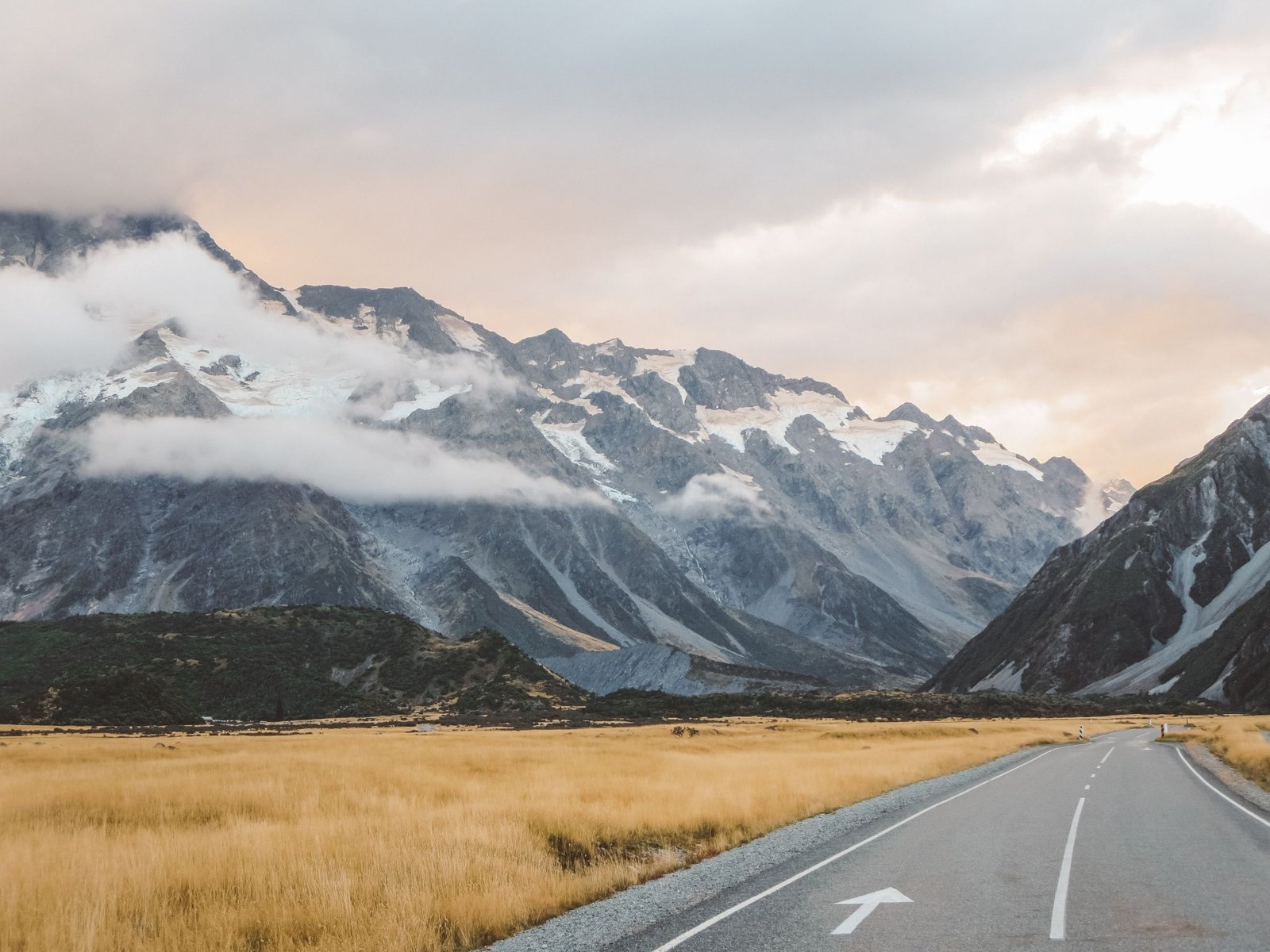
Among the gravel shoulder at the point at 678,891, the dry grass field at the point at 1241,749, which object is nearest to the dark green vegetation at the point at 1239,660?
the dry grass field at the point at 1241,749

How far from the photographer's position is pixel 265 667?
140 meters

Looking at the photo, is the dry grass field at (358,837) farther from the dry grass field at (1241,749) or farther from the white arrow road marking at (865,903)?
the dry grass field at (1241,749)

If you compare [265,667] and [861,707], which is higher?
[265,667]

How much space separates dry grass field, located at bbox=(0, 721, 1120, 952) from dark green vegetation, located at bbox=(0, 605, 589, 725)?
85101 mm

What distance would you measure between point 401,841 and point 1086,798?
19.7 metres

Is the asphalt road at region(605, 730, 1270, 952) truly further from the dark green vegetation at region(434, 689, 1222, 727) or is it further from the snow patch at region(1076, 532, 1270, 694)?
the snow patch at region(1076, 532, 1270, 694)

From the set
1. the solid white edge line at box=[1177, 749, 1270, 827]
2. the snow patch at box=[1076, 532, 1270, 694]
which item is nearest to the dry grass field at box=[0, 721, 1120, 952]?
the solid white edge line at box=[1177, 749, 1270, 827]

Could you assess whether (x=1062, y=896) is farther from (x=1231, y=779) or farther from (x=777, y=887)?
(x=1231, y=779)

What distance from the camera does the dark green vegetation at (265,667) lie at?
120 m

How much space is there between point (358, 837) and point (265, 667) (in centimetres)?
13407

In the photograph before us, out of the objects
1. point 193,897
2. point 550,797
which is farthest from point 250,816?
point 193,897

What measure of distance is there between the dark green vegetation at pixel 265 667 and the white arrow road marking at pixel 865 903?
105 metres

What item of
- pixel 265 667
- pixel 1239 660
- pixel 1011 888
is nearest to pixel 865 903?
pixel 1011 888

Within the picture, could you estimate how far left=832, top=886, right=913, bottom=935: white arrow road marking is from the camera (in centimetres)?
1169
